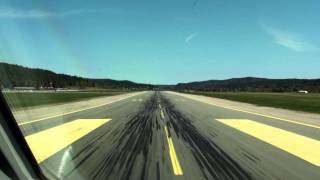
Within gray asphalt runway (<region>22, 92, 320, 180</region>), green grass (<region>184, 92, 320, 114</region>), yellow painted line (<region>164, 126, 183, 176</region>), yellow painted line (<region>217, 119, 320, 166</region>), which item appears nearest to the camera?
gray asphalt runway (<region>22, 92, 320, 180</region>)

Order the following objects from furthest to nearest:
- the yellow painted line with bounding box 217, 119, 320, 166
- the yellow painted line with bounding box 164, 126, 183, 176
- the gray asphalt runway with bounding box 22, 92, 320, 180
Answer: the yellow painted line with bounding box 217, 119, 320, 166
the yellow painted line with bounding box 164, 126, 183, 176
the gray asphalt runway with bounding box 22, 92, 320, 180

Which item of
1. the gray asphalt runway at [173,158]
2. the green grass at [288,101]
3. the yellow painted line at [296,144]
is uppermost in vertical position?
the gray asphalt runway at [173,158]

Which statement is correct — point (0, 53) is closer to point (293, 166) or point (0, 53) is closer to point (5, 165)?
point (5, 165)

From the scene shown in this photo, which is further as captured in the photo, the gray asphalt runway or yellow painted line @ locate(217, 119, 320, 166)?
yellow painted line @ locate(217, 119, 320, 166)

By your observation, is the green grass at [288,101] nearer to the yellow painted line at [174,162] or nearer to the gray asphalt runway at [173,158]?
the gray asphalt runway at [173,158]

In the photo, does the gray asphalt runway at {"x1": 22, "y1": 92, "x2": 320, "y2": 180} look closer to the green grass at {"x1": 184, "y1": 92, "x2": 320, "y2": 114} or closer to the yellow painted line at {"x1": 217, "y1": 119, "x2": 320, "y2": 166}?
the yellow painted line at {"x1": 217, "y1": 119, "x2": 320, "y2": 166}

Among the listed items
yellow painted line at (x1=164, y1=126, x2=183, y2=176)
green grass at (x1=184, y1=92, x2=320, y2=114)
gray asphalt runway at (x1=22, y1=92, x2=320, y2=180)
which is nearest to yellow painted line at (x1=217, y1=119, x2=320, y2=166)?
gray asphalt runway at (x1=22, y1=92, x2=320, y2=180)

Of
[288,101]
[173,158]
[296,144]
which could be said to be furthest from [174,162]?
[288,101]

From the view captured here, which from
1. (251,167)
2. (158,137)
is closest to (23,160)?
(251,167)

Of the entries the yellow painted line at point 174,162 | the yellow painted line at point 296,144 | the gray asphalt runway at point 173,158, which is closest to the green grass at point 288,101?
the yellow painted line at point 296,144

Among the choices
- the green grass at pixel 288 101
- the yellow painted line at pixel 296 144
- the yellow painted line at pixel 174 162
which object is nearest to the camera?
the yellow painted line at pixel 174 162

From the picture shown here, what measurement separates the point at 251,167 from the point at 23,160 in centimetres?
545

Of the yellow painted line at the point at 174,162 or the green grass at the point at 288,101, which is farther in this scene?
the green grass at the point at 288,101

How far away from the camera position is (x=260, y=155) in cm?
977
